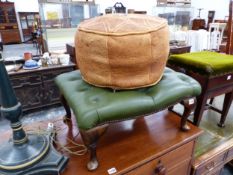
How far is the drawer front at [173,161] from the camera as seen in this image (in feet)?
2.91

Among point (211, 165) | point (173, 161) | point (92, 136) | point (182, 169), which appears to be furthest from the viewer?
point (211, 165)

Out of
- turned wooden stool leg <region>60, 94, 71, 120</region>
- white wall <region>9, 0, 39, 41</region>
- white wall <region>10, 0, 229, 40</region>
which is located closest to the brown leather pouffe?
turned wooden stool leg <region>60, 94, 71, 120</region>

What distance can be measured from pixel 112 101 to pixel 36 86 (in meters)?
1.99

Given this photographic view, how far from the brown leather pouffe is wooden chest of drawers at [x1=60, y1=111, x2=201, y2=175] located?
308 mm

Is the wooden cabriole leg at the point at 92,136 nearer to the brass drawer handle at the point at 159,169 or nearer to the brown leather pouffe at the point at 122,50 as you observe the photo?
the brown leather pouffe at the point at 122,50

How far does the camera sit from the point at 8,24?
879cm

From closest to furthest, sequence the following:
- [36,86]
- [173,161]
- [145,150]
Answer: [145,150], [173,161], [36,86]

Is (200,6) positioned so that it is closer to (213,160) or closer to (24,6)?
(213,160)

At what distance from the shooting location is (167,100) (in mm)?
846

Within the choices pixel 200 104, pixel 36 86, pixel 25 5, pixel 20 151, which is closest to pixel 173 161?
pixel 200 104

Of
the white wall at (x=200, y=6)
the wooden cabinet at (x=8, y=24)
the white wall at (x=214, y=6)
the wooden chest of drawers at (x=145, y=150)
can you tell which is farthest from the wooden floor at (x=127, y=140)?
the wooden cabinet at (x=8, y=24)

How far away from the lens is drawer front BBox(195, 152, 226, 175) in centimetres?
129

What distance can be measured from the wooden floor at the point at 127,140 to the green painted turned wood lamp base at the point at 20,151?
0.27 feet

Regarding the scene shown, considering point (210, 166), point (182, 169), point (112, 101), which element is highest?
point (112, 101)
